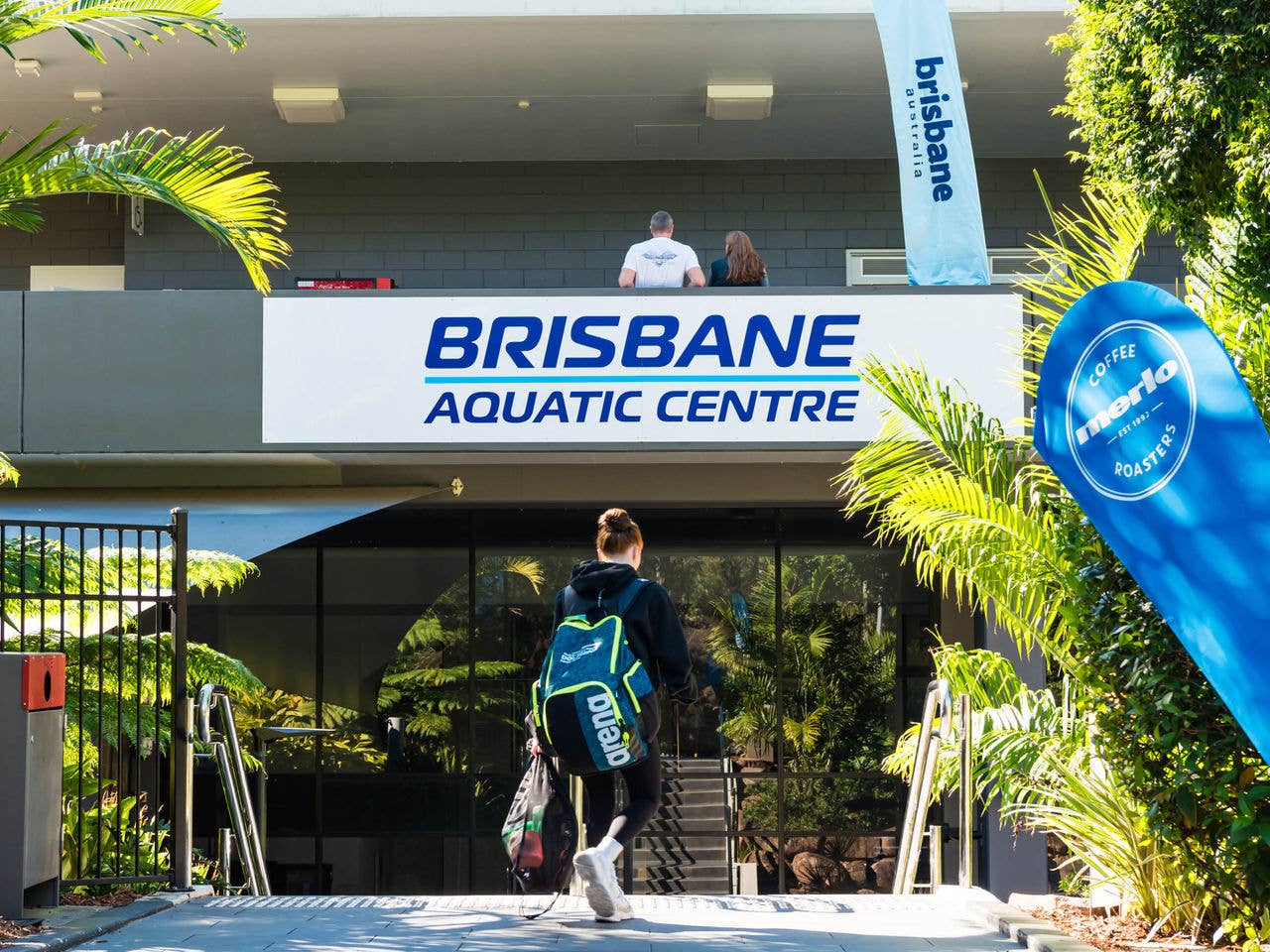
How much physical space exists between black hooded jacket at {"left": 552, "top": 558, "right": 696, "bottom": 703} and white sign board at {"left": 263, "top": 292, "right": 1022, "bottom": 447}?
5455mm

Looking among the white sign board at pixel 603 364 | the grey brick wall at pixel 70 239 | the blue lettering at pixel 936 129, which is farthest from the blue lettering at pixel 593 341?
the grey brick wall at pixel 70 239

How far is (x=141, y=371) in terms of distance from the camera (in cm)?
1170

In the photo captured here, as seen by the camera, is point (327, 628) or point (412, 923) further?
point (327, 628)

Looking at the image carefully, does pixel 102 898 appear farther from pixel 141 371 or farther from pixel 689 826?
pixel 689 826

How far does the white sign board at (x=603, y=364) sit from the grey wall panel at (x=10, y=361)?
6.20ft

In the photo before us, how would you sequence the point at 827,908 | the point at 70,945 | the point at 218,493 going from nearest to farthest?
1. the point at 70,945
2. the point at 827,908
3. the point at 218,493

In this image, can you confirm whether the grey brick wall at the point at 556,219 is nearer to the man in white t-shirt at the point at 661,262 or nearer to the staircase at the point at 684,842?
the man in white t-shirt at the point at 661,262

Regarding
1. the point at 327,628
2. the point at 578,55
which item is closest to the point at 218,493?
the point at 327,628

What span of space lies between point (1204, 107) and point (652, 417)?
557 cm

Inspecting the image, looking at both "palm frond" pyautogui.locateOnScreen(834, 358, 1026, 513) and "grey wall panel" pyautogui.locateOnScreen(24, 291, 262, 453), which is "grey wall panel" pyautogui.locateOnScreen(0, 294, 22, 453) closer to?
"grey wall panel" pyautogui.locateOnScreen(24, 291, 262, 453)

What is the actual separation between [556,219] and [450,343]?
5.14 meters

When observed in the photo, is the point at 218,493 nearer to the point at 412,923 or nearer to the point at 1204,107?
the point at 412,923

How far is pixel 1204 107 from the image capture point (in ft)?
21.3

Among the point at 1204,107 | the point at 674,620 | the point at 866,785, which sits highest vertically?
the point at 1204,107
